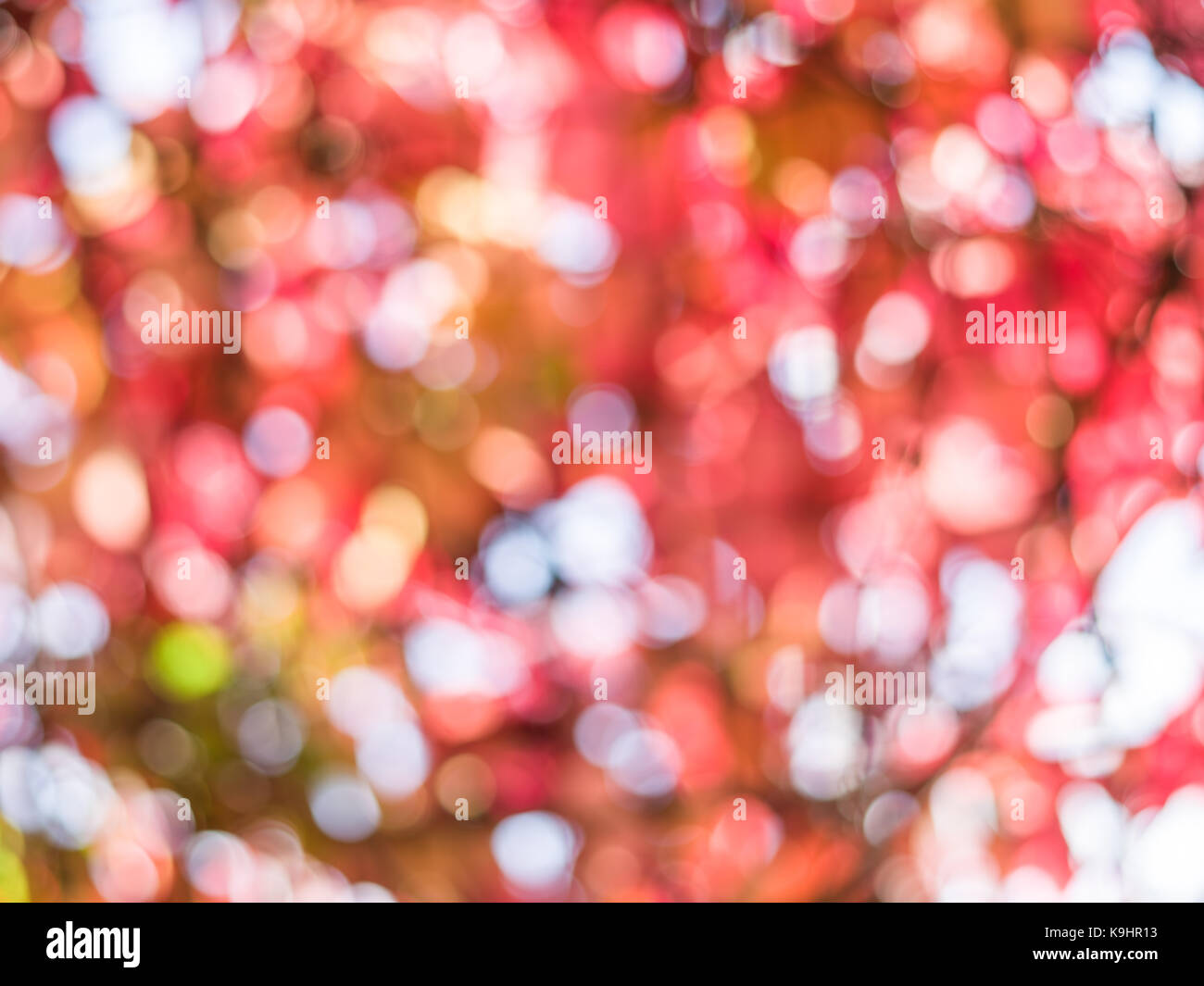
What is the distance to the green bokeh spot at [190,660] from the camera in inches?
21.0

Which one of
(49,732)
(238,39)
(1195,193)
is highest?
(238,39)

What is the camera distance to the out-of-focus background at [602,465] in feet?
1.73

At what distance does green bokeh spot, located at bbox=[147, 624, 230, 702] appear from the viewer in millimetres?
535

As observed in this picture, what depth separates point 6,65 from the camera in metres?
0.54

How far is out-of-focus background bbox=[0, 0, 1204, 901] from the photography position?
0.53 meters

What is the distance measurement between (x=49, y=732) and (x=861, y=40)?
692mm

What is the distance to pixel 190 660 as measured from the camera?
1.76ft

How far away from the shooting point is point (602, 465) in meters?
0.53

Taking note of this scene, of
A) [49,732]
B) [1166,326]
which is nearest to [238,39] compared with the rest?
[49,732]

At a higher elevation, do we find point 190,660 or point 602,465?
point 602,465

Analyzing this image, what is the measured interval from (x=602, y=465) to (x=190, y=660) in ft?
0.97
